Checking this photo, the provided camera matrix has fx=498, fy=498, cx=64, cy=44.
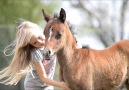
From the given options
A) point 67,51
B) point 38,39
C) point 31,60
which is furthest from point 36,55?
point 67,51

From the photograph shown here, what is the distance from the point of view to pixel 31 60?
24.8 ft

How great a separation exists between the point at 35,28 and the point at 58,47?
0.77 metres

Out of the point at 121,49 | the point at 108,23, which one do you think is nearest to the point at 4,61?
the point at 121,49

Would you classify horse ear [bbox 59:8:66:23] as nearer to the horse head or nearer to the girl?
the horse head

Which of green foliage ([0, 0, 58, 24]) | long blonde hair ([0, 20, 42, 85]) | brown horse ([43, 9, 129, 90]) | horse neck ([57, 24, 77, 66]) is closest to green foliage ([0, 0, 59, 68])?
green foliage ([0, 0, 58, 24])

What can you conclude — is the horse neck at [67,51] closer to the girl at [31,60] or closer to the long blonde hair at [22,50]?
the girl at [31,60]

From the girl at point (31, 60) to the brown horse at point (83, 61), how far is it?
259 mm

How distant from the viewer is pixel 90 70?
7.28 m

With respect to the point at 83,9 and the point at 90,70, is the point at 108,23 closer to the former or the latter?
the point at 83,9

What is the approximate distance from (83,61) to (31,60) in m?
0.82

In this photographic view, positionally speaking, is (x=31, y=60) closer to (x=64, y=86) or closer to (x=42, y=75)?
(x=42, y=75)

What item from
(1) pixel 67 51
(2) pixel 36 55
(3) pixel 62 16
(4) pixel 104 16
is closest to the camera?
(3) pixel 62 16

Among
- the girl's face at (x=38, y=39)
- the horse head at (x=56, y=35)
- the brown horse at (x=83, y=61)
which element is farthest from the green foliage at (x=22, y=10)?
the horse head at (x=56, y=35)

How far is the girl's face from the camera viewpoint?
7.25 metres
